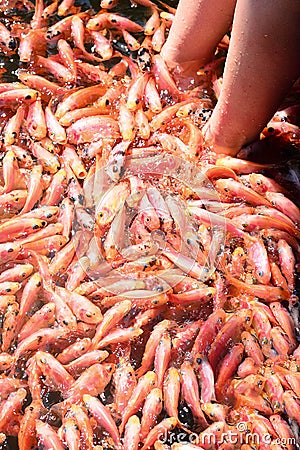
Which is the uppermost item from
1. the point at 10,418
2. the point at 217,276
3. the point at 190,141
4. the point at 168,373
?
the point at 190,141

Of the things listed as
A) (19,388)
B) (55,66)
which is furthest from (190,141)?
(19,388)

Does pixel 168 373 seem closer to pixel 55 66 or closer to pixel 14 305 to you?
pixel 14 305

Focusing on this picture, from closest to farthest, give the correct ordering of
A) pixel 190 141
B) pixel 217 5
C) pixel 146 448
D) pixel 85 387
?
pixel 146 448 < pixel 85 387 < pixel 217 5 < pixel 190 141
